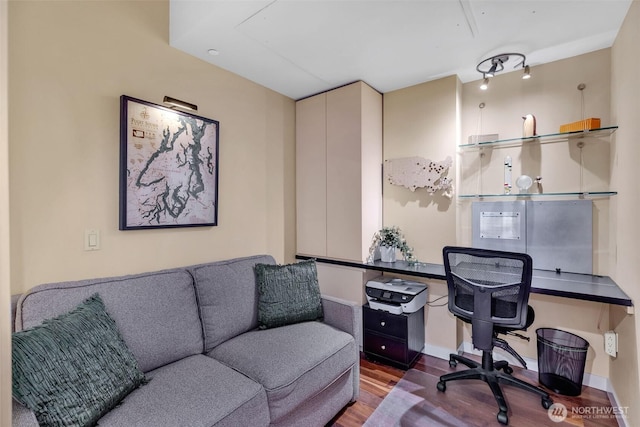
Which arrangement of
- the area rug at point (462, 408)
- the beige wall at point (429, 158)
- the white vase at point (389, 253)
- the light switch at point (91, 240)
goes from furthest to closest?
1. the white vase at point (389, 253)
2. the beige wall at point (429, 158)
3. the area rug at point (462, 408)
4. the light switch at point (91, 240)

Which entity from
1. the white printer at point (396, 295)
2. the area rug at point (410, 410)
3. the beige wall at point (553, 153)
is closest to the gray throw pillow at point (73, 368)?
the area rug at point (410, 410)

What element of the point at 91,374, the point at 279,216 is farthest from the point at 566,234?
the point at 91,374

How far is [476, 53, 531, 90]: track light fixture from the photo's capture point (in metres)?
2.32

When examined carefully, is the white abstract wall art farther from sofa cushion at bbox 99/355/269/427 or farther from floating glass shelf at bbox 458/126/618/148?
sofa cushion at bbox 99/355/269/427

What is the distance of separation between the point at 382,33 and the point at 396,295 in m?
2.00

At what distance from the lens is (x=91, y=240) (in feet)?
5.82

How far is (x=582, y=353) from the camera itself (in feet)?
6.91

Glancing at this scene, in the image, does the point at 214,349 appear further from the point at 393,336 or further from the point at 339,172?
the point at 339,172

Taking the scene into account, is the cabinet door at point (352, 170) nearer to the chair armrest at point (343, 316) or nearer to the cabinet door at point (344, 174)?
the cabinet door at point (344, 174)

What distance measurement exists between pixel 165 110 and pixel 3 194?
5.17 feet

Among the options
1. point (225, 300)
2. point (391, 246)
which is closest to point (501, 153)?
point (391, 246)

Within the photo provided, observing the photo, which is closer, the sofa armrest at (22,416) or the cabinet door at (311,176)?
the sofa armrest at (22,416)

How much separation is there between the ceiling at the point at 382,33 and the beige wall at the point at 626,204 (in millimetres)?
267

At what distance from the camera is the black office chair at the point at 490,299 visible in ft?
6.31
